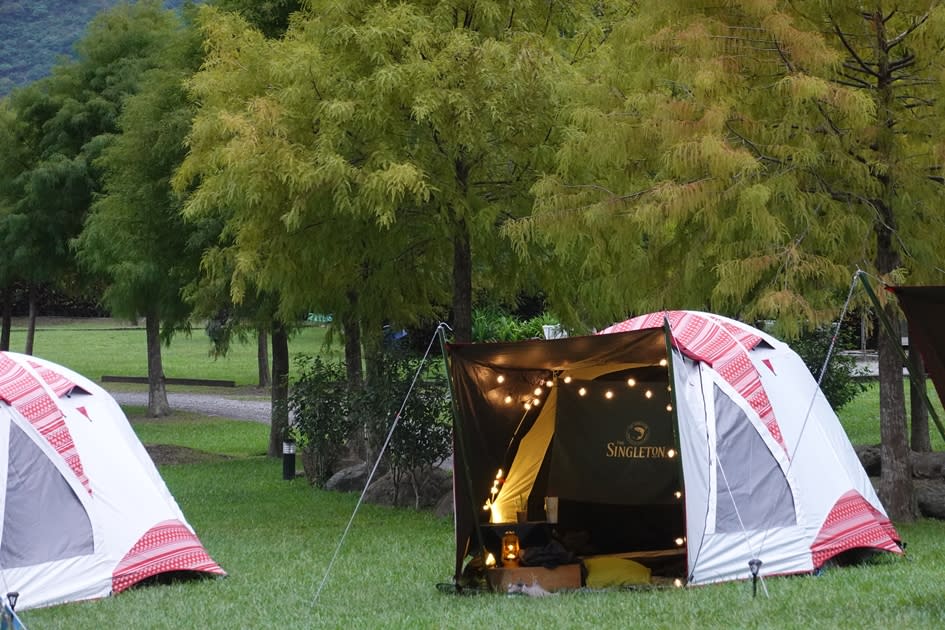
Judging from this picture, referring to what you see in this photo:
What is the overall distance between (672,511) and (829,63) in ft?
15.0

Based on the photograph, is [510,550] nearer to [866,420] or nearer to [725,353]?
[725,353]

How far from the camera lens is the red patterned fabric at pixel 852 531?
33.8 feet

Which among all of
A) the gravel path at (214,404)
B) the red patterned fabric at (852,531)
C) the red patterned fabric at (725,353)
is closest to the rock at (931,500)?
the red patterned fabric at (852,531)

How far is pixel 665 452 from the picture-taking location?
36.4 feet

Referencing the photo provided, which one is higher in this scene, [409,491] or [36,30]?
[36,30]

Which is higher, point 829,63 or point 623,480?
point 829,63

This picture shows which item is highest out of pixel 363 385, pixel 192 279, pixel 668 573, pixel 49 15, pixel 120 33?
pixel 49 15

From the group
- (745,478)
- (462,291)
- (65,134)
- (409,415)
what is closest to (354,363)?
(409,415)

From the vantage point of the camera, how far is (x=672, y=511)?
11.2 meters

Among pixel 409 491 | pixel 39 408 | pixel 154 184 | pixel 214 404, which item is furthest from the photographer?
pixel 214 404

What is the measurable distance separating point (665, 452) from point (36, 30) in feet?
514

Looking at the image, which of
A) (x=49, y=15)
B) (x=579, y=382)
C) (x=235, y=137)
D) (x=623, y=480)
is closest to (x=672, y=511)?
(x=623, y=480)

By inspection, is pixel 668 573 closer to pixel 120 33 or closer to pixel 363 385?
pixel 363 385

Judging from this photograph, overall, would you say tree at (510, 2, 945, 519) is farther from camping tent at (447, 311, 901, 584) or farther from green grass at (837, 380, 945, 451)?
green grass at (837, 380, 945, 451)
